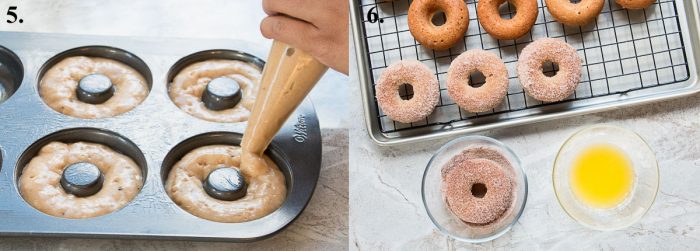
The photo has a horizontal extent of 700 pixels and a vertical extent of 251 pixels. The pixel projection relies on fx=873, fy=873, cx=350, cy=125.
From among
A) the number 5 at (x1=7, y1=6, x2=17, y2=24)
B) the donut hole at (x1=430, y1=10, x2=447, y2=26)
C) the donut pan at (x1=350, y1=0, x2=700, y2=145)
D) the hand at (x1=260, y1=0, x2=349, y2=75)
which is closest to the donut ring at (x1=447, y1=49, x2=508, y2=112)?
the donut pan at (x1=350, y1=0, x2=700, y2=145)

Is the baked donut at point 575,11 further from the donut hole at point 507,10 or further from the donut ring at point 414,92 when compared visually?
the donut ring at point 414,92

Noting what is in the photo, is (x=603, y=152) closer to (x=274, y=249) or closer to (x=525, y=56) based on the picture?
(x=525, y=56)

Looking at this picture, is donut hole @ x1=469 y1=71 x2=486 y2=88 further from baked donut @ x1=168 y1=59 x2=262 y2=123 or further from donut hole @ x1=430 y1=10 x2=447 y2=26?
baked donut @ x1=168 y1=59 x2=262 y2=123

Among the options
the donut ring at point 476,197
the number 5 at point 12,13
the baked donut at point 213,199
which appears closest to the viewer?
the donut ring at point 476,197

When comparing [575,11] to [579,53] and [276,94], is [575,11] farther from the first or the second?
[276,94]

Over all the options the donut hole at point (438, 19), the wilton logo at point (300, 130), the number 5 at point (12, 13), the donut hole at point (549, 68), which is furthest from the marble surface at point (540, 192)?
the number 5 at point (12, 13)

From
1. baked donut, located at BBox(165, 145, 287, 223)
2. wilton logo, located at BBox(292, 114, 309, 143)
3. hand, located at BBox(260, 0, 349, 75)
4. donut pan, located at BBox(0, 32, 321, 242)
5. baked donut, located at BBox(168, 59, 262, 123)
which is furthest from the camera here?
baked donut, located at BBox(168, 59, 262, 123)
